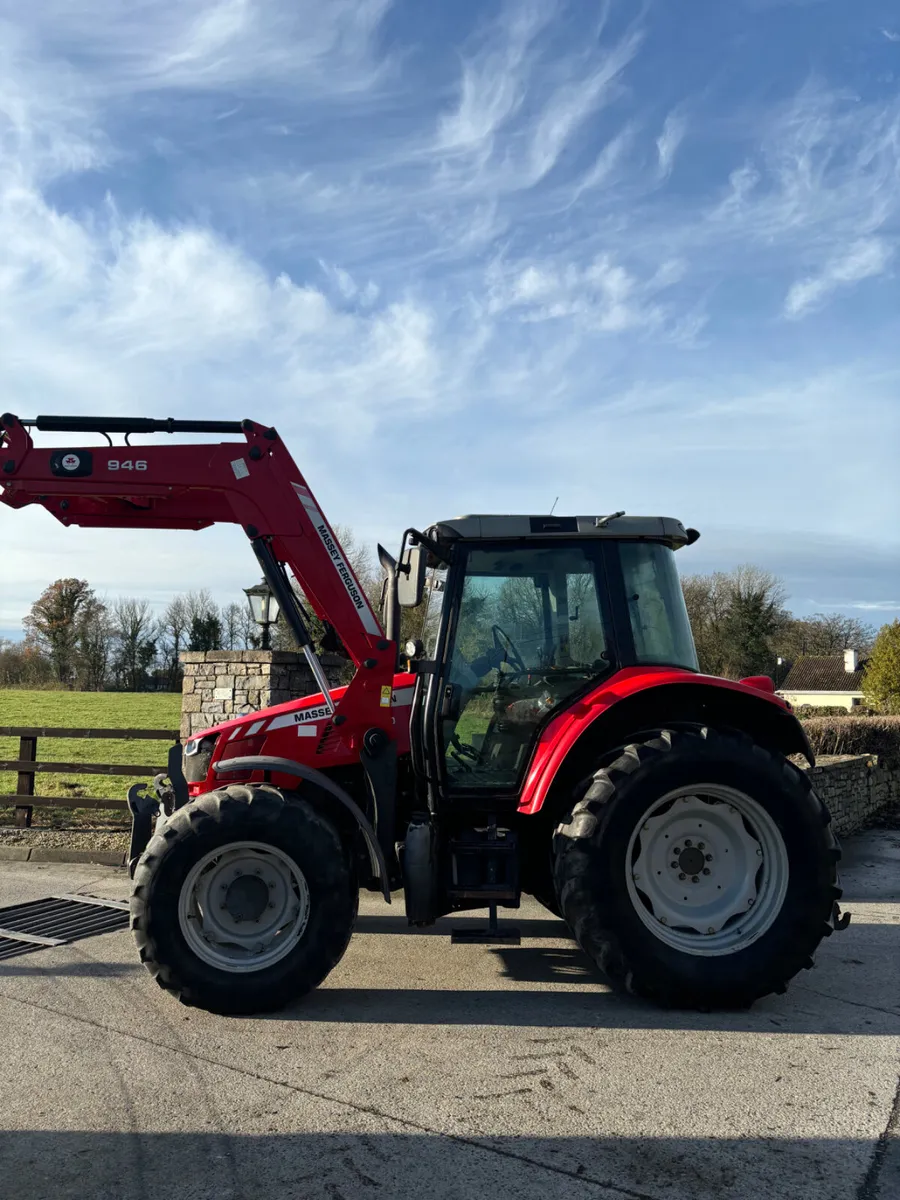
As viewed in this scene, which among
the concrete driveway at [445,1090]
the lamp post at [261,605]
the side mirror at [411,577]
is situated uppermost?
the lamp post at [261,605]

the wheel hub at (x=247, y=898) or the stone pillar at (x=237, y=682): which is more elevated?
the stone pillar at (x=237, y=682)

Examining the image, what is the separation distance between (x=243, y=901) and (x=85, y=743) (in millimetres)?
17430

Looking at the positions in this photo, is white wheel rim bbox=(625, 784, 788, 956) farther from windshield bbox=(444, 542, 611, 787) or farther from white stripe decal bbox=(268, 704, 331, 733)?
white stripe decal bbox=(268, 704, 331, 733)

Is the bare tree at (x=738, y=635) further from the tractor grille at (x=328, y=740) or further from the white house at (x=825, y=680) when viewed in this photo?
the tractor grille at (x=328, y=740)

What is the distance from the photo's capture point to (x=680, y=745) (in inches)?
184

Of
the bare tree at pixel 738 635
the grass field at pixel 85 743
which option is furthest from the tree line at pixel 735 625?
the grass field at pixel 85 743

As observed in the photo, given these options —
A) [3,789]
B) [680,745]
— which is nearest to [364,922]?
[680,745]

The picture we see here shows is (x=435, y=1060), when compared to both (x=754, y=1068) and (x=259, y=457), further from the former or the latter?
(x=259, y=457)

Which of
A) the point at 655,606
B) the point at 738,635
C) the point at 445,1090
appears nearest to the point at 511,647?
the point at 655,606

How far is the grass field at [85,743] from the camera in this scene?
10.6m

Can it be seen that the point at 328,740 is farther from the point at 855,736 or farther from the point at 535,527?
the point at 855,736

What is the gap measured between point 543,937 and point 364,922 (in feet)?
3.97

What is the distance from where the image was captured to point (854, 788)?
11.3 m

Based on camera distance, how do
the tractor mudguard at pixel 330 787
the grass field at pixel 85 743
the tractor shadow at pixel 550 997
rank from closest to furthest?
the tractor shadow at pixel 550 997 < the tractor mudguard at pixel 330 787 < the grass field at pixel 85 743
